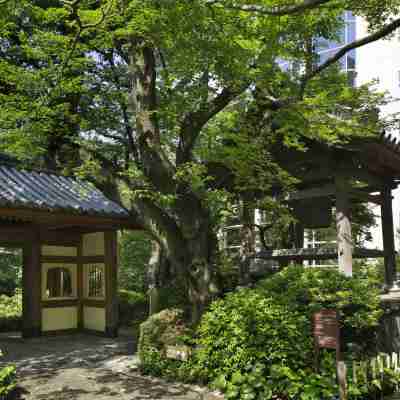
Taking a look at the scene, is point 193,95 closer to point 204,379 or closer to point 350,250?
point 350,250

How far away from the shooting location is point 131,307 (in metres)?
17.0

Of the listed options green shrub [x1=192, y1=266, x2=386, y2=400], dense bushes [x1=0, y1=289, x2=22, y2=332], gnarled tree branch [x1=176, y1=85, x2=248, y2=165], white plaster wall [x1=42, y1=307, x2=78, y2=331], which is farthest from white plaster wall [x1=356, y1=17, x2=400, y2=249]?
green shrub [x1=192, y1=266, x2=386, y2=400]

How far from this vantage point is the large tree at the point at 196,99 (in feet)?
27.1

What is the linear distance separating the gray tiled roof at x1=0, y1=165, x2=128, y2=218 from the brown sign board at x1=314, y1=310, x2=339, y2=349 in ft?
24.5

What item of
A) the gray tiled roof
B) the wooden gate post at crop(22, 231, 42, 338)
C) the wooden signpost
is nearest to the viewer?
the wooden signpost

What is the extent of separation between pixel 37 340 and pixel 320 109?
9578 millimetres

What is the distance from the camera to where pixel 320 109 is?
9.13 m

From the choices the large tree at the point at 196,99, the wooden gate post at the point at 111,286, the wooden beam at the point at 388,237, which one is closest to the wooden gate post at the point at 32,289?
the wooden gate post at the point at 111,286

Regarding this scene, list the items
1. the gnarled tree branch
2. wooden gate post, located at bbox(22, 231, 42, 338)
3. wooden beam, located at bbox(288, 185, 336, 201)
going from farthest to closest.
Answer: wooden gate post, located at bbox(22, 231, 42, 338)
wooden beam, located at bbox(288, 185, 336, 201)
the gnarled tree branch

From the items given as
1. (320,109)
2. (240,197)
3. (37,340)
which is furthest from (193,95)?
(37,340)

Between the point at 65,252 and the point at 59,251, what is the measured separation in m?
0.22

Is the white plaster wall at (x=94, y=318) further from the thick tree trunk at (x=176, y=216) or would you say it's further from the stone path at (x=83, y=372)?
the thick tree trunk at (x=176, y=216)

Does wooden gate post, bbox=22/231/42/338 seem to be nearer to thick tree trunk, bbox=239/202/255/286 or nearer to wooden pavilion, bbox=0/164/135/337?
wooden pavilion, bbox=0/164/135/337

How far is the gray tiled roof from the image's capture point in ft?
38.1
